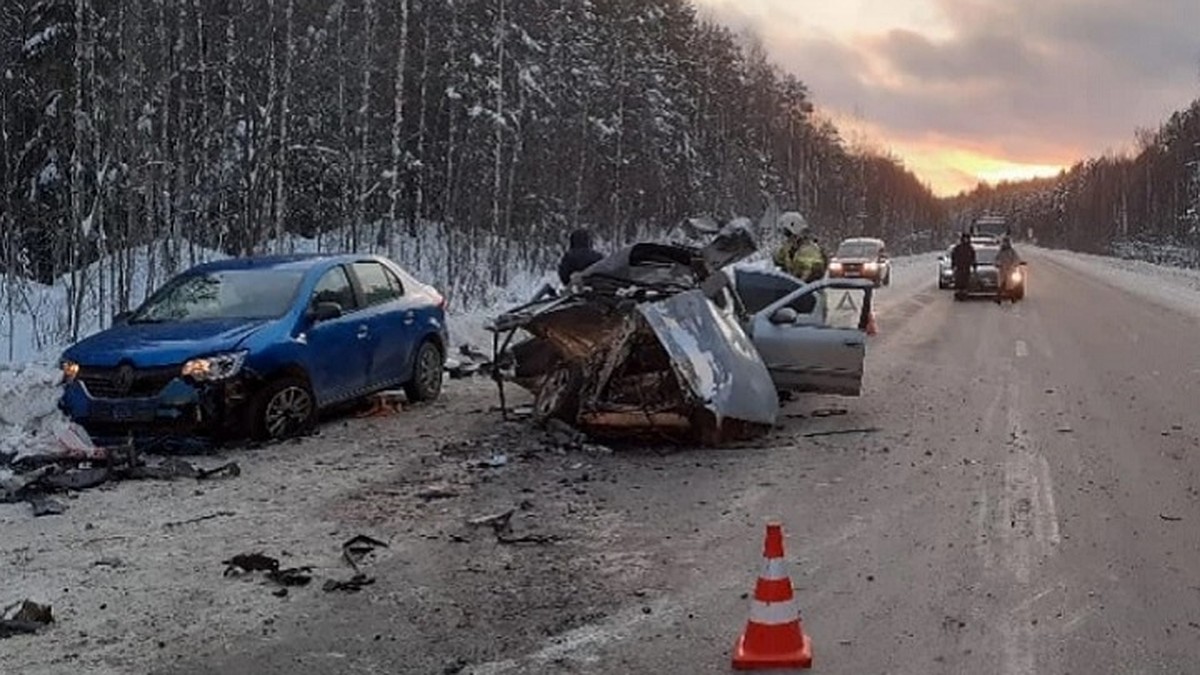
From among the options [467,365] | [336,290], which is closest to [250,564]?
[336,290]

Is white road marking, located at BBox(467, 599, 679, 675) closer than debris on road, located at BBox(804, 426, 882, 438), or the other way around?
white road marking, located at BBox(467, 599, 679, 675)

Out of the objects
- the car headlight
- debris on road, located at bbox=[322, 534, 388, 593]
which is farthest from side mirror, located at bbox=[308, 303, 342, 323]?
debris on road, located at bbox=[322, 534, 388, 593]

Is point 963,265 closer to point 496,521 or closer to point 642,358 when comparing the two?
point 642,358

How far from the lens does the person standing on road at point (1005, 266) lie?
29.8 m

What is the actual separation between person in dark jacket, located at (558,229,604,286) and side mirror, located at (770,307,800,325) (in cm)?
306

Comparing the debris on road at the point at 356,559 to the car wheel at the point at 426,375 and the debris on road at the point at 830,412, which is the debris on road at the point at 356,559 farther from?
the debris on road at the point at 830,412

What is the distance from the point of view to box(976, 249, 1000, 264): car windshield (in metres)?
30.2

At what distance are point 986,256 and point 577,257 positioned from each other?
19867 mm

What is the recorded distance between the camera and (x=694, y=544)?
6.70 metres

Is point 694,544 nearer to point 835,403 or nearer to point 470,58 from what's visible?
point 835,403

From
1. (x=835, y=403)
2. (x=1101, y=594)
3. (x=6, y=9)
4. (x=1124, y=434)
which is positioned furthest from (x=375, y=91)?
(x=1101, y=594)

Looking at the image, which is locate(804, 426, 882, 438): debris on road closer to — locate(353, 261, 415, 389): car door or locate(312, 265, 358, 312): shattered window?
locate(353, 261, 415, 389): car door

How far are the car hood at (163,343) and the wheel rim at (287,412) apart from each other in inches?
23.2

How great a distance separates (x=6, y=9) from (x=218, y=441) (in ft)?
53.8
